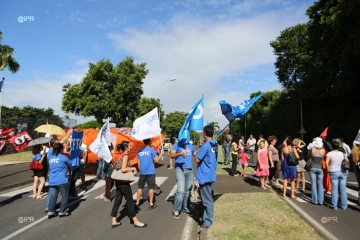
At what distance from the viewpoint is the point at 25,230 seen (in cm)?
555

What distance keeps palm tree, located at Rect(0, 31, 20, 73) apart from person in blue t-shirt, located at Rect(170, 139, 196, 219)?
847 inches

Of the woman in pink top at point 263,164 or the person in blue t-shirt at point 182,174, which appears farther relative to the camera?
the woman in pink top at point 263,164

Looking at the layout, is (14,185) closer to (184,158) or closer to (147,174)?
(147,174)

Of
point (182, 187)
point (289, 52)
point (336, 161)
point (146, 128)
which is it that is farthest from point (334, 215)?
point (289, 52)

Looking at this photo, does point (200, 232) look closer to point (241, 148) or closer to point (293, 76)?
point (241, 148)

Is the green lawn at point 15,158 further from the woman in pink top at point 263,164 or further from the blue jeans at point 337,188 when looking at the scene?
the blue jeans at point 337,188

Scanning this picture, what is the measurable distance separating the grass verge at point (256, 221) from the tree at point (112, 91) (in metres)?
23.6

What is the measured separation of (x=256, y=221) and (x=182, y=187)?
1.78 meters

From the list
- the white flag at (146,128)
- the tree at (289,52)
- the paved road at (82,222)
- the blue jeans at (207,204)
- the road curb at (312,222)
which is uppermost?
the tree at (289,52)

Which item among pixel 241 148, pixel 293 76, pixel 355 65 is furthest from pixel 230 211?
pixel 293 76

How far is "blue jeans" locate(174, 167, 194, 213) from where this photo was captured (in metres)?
6.36

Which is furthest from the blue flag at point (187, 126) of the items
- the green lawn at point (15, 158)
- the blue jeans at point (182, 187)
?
the green lawn at point (15, 158)

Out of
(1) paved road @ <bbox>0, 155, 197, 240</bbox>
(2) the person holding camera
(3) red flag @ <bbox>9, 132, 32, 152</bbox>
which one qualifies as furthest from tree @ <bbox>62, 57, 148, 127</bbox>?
(1) paved road @ <bbox>0, 155, 197, 240</bbox>

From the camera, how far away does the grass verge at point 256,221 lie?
195 inches
